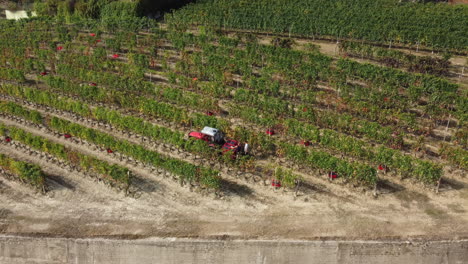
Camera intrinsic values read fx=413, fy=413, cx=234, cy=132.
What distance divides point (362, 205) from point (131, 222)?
1204cm

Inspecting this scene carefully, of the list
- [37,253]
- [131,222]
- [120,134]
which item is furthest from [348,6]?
[37,253]

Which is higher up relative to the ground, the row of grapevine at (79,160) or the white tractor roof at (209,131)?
the white tractor roof at (209,131)

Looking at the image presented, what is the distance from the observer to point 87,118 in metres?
30.0

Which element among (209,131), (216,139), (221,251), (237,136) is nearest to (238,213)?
(221,251)

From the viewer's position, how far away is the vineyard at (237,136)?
846 inches

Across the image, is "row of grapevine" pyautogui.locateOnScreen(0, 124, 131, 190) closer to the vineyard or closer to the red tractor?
the vineyard

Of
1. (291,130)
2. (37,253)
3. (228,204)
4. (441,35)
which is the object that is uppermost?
(441,35)

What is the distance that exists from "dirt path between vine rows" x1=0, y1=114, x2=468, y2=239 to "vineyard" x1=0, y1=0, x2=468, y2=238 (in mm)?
88

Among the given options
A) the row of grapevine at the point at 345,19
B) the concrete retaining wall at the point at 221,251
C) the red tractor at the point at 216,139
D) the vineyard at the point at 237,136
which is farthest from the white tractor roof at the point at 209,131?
the row of grapevine at the point at 345,19

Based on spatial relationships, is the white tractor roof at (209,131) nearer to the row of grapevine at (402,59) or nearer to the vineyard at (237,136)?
the vineyard at (237,136)

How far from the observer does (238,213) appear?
21438mm

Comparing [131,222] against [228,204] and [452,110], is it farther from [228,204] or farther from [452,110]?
[452,110]

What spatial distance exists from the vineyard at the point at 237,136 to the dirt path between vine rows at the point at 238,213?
0.09m

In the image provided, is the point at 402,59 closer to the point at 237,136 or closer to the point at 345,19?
the point at 345,19
